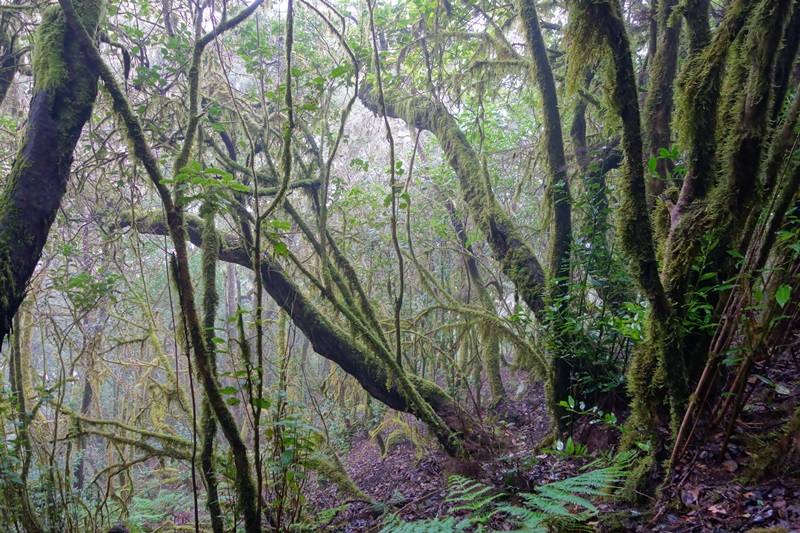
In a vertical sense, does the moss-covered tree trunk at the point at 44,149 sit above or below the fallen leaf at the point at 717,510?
above

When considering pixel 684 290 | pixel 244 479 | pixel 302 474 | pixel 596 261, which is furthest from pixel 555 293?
pixel 244 479

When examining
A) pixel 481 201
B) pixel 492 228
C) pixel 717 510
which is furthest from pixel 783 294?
pixel 481 201

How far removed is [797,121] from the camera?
241 centimetres

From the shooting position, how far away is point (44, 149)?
10.5 feet

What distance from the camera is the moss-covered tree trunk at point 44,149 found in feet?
9.97

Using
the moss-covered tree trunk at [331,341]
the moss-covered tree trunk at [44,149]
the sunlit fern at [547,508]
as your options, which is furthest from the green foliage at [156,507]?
the sunlit fern at [547,508]

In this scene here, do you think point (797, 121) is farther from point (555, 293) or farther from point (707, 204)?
point (555, 293)

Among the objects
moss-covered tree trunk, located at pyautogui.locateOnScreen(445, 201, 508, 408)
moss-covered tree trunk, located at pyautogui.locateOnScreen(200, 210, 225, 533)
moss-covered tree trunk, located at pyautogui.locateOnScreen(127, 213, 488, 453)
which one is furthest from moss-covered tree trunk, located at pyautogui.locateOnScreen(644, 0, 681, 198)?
moss-covered tree trunk, located at pyautogui.locateOnScreen(200, 210, 225, 533)

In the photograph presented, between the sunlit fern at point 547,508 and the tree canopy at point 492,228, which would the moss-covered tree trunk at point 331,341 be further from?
the sunlit fern at point 547,508

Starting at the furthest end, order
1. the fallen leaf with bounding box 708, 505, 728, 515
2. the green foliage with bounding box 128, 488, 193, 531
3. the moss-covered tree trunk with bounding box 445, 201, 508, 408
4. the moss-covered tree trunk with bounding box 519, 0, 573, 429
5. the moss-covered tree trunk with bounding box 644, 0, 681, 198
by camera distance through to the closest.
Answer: the moss-covered tree trunk with bounding box 445, 201, 508, 408 < the green foliage with bounding box 128, 488, 193, 531 < the moss-covered tree trunk with bounding box 519, 0, 573, 429 < the moss-covered tree trunk with bounding box 644, 0, 681, 198 < the fallen leaf with bounding box 708, 505, 728, 515

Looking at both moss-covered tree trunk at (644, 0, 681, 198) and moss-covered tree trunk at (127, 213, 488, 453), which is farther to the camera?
moss-covered tree trunk at (127, 213, 488, 453)

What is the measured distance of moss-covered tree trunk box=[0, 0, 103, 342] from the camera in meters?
3.04

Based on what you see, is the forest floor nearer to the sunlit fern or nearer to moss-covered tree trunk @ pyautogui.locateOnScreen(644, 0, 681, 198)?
the sunlit fern

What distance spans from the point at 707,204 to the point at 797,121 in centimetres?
60
